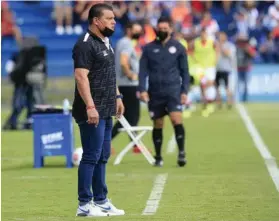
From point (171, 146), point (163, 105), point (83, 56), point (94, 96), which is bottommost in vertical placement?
point (171, 146)

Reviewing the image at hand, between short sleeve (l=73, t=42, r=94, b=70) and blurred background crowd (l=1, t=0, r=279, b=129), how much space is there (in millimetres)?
23771

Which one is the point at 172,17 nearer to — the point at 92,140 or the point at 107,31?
the point at 107,31

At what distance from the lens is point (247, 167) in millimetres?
15438

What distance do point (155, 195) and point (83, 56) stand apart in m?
2.51

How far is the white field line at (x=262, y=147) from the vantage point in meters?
14.4

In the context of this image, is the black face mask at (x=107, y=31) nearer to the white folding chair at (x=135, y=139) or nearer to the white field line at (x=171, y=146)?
the white folding chair at (x=135, y=139)

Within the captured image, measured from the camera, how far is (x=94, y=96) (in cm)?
1044

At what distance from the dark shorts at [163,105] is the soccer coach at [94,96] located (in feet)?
15.9

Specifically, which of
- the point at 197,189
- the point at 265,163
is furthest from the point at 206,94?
the point at 197,189

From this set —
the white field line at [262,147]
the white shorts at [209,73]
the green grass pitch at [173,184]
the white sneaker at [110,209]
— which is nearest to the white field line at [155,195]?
the green grass pitch at [173,184]

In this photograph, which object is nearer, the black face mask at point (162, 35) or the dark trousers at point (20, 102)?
the black face mask at point (162, 35)

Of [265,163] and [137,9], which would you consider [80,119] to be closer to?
[265,163]

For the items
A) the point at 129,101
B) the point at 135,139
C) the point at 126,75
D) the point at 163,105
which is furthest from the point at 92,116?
the point at 129,101

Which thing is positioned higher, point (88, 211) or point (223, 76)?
point (88, 211)
